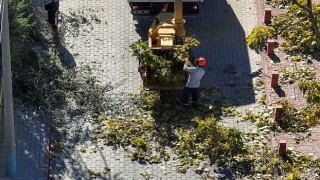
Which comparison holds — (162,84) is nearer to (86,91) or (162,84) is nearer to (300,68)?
(86,91)

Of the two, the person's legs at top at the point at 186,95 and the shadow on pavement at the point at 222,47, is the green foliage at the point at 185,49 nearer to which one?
the person's legs at top at the point at 186,95

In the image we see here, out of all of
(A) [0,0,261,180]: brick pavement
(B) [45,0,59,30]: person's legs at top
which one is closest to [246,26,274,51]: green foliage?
(A) [0,0,261,180]: brick pavement

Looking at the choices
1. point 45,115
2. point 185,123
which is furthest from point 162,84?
point 45,115

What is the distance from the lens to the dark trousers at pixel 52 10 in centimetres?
2730

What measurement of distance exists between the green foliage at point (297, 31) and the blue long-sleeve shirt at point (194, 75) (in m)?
3.14

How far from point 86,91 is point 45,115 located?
3.82 ft

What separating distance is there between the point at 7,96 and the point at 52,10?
A: 5.88m

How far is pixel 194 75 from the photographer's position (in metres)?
24.9

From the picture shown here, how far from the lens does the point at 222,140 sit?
23766 millimetres

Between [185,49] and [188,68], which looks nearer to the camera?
[188,68]

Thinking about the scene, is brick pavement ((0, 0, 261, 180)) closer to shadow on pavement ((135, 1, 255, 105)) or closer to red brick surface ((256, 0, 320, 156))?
shadow on pavement ((135, 1, 255, 105))

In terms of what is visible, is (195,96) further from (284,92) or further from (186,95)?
(284,92)

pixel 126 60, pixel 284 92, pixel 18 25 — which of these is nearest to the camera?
pixel 18 25

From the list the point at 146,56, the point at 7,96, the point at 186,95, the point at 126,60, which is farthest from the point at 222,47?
the point at 7,96
